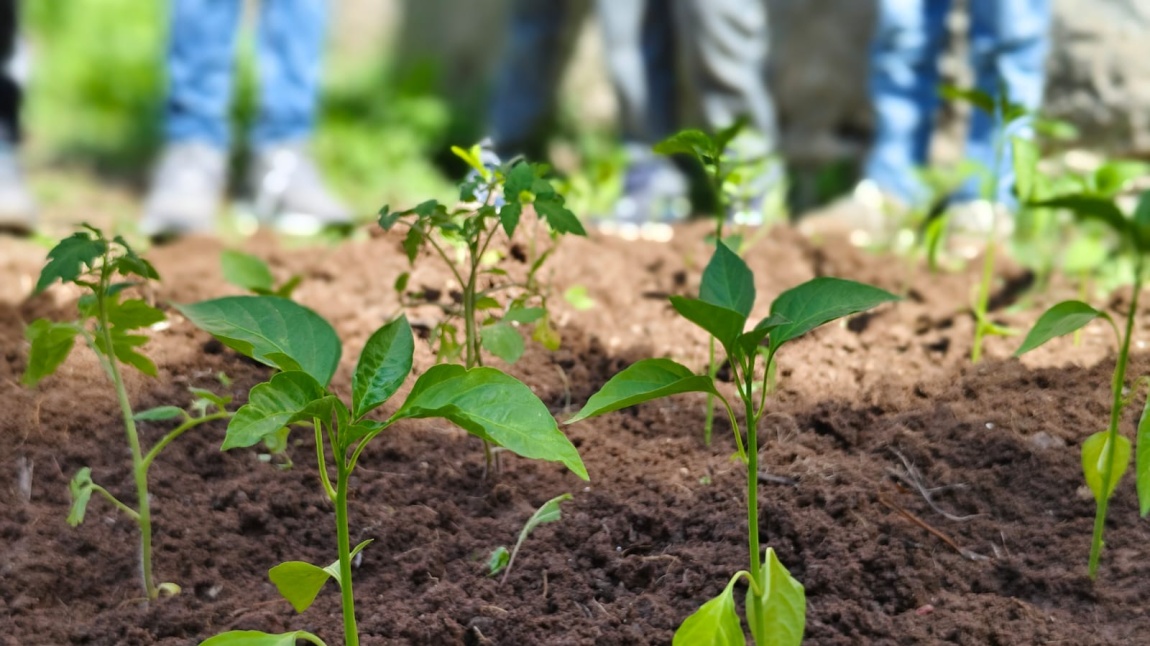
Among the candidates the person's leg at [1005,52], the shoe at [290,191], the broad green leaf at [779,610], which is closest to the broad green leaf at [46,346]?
the broad green leaf at [779,610]

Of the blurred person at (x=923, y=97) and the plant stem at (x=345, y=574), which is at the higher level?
the blurred person at (x=923, y=97)

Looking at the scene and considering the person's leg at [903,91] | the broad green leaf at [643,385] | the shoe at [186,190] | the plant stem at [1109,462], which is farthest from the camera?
the person's leg at [903,91]

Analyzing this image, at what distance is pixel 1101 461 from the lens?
1.59 m

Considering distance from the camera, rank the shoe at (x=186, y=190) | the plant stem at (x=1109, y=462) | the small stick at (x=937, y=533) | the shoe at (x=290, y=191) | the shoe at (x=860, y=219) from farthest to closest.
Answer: the shoe at (x=290, y=191)
the shoe at (x=186, y=190)
the shoe at (x=860, y=219)
the small stick at (x=937, y=533)
the plant stem at (x=1109, y=462)

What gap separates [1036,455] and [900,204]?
2.25 m

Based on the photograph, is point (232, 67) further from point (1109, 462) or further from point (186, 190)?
point (1109, 462)

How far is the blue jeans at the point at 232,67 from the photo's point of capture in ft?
14.2

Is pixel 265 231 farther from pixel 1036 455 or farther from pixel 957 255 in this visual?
pixel 1036 455

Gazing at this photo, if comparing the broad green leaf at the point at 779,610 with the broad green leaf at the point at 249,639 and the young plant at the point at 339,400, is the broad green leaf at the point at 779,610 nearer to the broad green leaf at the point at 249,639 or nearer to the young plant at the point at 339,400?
the young plant at the point at 339,400

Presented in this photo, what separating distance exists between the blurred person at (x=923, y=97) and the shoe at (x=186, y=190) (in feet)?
6.70

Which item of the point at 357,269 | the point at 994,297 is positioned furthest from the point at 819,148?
the point at 357,269

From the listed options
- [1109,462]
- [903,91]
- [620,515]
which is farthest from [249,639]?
[903,91]

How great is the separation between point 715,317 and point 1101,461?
1.91 feet

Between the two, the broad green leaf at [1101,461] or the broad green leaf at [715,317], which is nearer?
the broad green leaf at [715,317]
